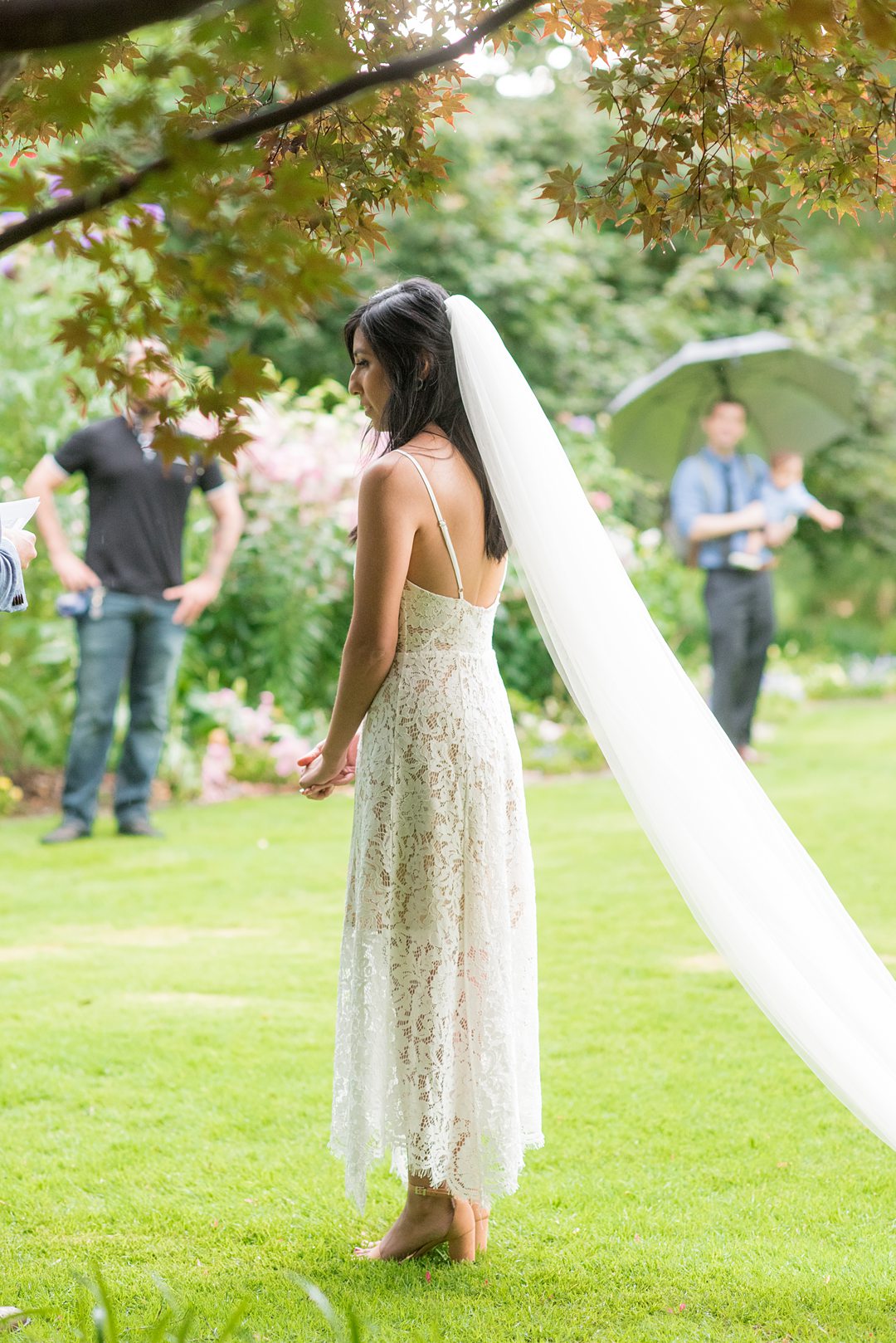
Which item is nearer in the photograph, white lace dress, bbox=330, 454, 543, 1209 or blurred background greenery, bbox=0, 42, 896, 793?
white lace dress, bbox=330, 454, 543, 1209

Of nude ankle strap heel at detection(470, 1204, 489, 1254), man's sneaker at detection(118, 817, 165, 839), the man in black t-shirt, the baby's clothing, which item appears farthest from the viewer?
the baby's clothing

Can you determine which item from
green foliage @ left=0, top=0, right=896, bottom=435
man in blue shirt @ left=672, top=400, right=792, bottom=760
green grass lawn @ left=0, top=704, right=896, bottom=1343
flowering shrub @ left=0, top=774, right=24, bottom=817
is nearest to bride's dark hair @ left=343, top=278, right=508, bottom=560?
green foliage @ left=0, top=0, right=896, bottom=435

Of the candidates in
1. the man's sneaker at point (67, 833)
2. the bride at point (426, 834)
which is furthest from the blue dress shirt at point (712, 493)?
the bride at point (426, 834)

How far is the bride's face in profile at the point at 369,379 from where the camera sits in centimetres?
256

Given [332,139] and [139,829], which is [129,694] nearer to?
[139,829]

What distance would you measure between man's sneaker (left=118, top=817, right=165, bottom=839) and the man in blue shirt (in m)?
3.40

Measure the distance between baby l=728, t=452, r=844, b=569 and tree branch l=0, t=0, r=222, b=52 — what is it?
700cm

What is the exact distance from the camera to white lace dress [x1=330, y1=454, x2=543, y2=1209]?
2498 mm

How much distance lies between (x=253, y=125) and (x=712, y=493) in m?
6.89

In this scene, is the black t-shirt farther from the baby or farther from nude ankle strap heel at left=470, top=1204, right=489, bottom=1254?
nude ankle strap heel at left=470, top=1204, right=489, bottom=1254

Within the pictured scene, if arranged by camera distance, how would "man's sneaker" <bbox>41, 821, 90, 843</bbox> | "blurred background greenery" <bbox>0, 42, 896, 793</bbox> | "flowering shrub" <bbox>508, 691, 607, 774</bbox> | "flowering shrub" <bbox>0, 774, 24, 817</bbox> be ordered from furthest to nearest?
"flowering shrub" <bbox>508, 691, 607, 774</bbox> → "blurred background greenery" <bbox>0, 42, 896, 793</bbox> → "flowering shrub" <bbox>0, 774, 24, 817</bbox> → "man's sneaker" <bbox>41, 821, 90, 843</bbox>

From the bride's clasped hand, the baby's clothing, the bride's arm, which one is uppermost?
the baby's clothing

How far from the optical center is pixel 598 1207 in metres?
2.87

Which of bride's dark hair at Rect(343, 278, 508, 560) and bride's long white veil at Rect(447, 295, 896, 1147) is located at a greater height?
bride's dark hair at Rect(343, 278, 508, 560)
